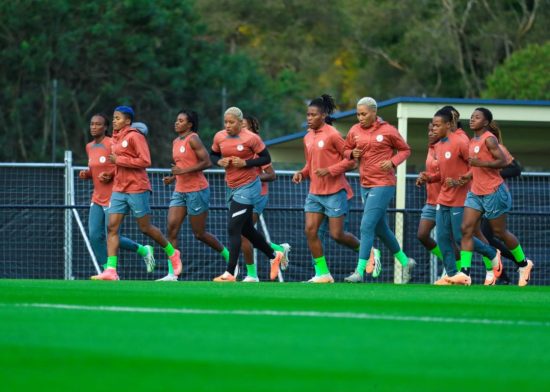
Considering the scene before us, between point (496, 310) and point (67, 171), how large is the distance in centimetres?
1171

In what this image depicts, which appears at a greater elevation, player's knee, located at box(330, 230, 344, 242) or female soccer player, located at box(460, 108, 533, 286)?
female soccer player, located at box(460, 108, 533, 286)

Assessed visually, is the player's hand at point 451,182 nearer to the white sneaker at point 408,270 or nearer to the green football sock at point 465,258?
the green football sock at point 465,258

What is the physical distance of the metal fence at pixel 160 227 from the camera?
2183 cm

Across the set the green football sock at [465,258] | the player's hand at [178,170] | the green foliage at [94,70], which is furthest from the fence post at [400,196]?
the green foliage at [94,70]

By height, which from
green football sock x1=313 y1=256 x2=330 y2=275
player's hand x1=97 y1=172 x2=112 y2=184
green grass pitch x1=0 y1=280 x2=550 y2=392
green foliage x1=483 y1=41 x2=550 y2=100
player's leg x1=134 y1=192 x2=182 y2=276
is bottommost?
green grass pitch x1=0 y1=280 x2=550 y2=392

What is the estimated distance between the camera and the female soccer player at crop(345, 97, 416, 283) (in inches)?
654

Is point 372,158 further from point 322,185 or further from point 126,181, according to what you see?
point 126,181

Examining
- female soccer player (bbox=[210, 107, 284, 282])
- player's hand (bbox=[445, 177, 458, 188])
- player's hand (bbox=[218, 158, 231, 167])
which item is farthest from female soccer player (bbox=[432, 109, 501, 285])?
player's hand (bbox=[218, 158, 231, 167])

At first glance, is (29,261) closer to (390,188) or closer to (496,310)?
(390,188)

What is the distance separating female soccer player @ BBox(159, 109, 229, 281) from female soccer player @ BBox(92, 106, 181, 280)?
18.2 inches

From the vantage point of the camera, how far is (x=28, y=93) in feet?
170

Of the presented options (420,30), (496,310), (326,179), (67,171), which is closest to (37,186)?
(67,171)

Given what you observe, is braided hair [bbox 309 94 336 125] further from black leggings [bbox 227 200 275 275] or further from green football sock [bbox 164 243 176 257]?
green football sock [bbox 164 243 176 257]

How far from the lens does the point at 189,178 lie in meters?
17.8
